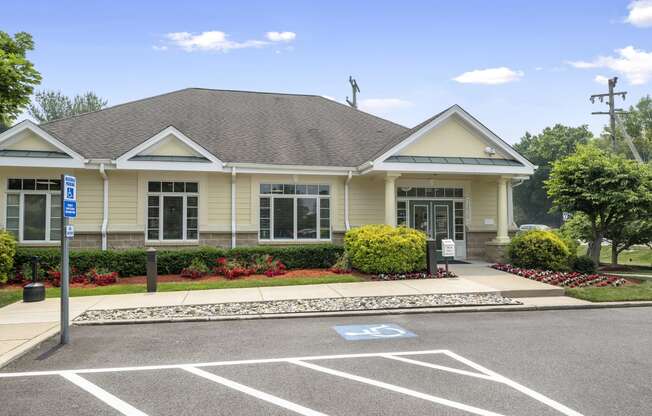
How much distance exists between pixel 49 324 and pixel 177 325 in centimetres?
238

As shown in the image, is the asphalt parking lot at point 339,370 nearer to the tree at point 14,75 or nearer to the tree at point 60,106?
the tree at point 14,75

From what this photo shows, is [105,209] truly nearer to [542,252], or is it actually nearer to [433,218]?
[433,218]

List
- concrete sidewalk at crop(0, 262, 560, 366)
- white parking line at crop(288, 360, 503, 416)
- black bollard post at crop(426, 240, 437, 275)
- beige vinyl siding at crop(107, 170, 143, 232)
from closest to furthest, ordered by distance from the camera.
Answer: white parking line at crop(288, 360, 503, 416) < concrete sidewalk at crop(0, 262, 560, 366) < black bollard post at crop(426, 240, 437, 275) < beige vinyl siding at crop(107, 170, 143, 232)

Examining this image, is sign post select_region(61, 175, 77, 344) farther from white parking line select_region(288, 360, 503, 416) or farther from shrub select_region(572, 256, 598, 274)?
shrub select_region(572, 256, 598, 274)

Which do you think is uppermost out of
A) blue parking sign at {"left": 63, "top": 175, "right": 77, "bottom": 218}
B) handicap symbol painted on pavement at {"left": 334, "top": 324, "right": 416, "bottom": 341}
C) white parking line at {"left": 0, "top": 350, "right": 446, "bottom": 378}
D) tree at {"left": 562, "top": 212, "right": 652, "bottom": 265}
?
blue parking sign at {"left": 63, "top": 175, "right": 77, "bottom": 218}

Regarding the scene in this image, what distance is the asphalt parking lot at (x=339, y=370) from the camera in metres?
4.72

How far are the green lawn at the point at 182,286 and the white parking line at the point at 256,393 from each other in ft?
22.4

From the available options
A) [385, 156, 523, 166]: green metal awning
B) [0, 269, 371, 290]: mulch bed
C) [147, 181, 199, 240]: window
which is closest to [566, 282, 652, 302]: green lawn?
[0, 269, 371, 290]: mulch bed

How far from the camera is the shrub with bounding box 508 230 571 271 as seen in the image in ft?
50.0

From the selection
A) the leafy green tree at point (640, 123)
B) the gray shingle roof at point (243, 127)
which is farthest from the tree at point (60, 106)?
the leafy green tree at point (640, 123)

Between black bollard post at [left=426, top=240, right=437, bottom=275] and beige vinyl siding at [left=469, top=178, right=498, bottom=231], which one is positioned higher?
beige vinyl siding at [left=469, top=178, right=498, bottom=231]

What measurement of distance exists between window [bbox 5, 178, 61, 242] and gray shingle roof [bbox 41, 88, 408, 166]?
1769 millimetres

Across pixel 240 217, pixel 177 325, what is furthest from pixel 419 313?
pixel 240 217

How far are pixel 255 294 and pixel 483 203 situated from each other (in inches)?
445
